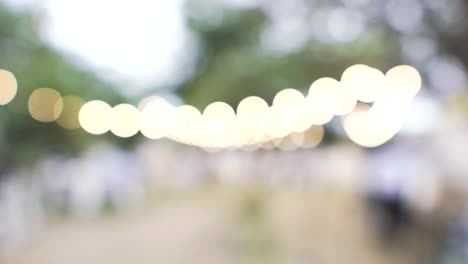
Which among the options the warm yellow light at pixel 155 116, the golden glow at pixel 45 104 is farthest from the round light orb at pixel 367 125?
the golden glow at pixel 45 104

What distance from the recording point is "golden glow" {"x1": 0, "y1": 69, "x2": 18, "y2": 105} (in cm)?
52

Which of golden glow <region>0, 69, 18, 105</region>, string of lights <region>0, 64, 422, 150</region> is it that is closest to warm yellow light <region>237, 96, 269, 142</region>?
string of lights <region>0, 64, 422, 150</region>

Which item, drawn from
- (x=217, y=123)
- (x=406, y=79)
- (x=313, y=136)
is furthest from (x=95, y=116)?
(x=406, y=79)

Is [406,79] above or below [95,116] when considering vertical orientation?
above

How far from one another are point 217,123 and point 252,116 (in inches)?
2.2

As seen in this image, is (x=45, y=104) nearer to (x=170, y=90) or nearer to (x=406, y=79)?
(x=170, y=90)

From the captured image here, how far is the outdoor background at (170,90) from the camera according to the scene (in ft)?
1.86

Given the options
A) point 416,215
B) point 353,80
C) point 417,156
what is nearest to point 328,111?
point 353,80

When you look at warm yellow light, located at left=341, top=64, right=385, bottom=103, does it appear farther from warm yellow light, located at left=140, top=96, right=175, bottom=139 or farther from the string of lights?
warm yellow light, located at left=140, top=96, right=175, bottom=139

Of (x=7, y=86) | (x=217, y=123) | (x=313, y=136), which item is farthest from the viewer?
(x=313, y=136)

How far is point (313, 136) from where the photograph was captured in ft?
2.49

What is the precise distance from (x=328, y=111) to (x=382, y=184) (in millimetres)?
1241

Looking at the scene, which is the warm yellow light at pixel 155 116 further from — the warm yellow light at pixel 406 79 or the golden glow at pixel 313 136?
the warm yellow light at pixel 406 79

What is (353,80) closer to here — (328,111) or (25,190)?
(328,111)
